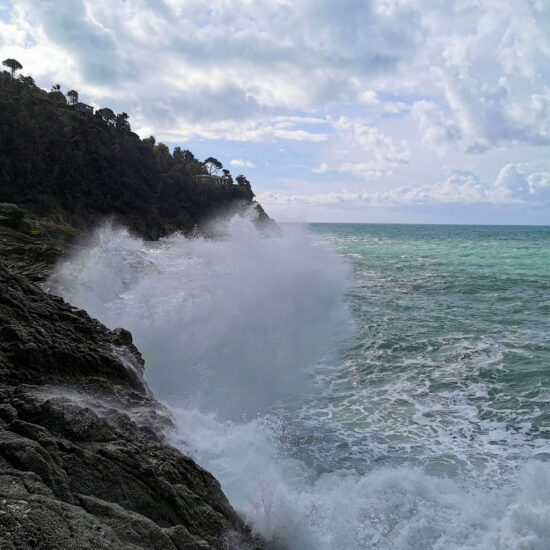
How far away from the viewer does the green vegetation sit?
54.4m

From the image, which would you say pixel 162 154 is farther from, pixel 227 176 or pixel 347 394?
pixel 347 394

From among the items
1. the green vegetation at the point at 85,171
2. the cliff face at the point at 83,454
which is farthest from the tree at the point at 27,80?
the cliff face at the point at 83,454

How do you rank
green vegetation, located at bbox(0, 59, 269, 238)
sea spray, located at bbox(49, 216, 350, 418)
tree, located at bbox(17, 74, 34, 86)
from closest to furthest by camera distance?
1. sea spray, located at bbox(49, 216, 350, 418)
2. green vegetation, located at bbox(0, 59, 269, 238)
3. tree, located at bbox(17, 74, 34, 86)

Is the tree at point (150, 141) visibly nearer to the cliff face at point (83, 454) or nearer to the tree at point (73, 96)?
the tree at point (73, 96)

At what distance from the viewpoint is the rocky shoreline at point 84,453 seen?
9.76 ft

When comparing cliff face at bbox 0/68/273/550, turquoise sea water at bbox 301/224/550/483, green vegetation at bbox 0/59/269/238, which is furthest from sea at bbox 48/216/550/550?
green vegetation at bbox 0/59/269/238

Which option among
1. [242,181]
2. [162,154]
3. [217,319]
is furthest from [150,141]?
[217,319]

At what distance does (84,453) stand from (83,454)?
2cm

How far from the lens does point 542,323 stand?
1501 cm

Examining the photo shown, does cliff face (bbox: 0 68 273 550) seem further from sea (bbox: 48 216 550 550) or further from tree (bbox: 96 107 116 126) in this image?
tree (bbox: 96 107 116 126)

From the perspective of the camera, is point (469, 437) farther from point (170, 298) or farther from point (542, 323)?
point (170, 298)

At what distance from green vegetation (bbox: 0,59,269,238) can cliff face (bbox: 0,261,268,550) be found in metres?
46.1

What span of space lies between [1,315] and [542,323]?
1542 centimetres

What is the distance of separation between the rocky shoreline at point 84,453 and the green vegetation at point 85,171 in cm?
4606
